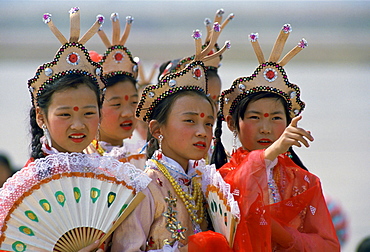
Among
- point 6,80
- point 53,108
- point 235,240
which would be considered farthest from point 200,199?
point 6,80

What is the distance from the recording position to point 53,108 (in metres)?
3.87

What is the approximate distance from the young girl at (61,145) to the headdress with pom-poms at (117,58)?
107cm

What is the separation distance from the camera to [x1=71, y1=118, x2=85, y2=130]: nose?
3824mm

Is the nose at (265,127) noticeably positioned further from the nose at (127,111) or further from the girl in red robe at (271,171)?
the nose at (127,111)

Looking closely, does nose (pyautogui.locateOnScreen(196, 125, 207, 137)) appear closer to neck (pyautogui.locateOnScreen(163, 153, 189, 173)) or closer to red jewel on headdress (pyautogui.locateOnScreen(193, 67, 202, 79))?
neck (pyautogui.locateOnScreen(163, 153, 189, 173))

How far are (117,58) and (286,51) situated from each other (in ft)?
50.6

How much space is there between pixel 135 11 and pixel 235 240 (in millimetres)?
26450

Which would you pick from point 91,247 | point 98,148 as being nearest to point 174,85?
point 91,247

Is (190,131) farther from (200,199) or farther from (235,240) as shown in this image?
(235,240)

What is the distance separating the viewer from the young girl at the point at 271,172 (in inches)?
153

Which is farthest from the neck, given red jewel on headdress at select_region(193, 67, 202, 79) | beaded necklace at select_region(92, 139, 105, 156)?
beaded necklace at select_region(92, 139, 105, 156)

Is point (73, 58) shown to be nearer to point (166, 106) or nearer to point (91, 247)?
point (166, 106)

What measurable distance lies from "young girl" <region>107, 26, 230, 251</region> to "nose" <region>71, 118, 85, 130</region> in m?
0.45

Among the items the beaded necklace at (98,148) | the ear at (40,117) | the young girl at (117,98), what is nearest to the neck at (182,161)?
the ear at (40,117)
